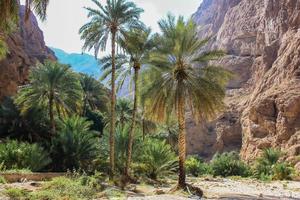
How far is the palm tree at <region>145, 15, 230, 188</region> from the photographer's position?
21297mm

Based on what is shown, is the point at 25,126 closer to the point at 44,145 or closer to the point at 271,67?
the point at 44,145

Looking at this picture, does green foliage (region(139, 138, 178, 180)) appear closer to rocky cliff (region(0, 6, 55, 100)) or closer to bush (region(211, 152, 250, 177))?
bush (region(211, 152, 250, 177))

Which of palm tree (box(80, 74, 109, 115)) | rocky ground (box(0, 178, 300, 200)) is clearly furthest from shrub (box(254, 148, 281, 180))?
palm tree (box(80, 74, 109, 115))

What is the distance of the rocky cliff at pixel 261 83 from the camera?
52406 millimetres

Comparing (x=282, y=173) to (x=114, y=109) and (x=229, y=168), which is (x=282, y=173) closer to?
(x=229, y=168)

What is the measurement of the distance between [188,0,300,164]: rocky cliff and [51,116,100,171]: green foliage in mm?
13200

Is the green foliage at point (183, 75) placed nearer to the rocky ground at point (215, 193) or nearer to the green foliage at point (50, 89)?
the rocky ground at point (215, 193)

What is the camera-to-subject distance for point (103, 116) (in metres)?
51.8

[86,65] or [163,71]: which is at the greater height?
[86,65]

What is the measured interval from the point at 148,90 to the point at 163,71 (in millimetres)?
1232

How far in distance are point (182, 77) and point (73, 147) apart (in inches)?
462

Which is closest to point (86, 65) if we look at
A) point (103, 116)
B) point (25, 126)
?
point (103, 116)

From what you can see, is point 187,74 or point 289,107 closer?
point 187,74

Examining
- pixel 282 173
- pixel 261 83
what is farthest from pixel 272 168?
pixel 261 83
